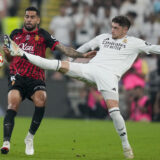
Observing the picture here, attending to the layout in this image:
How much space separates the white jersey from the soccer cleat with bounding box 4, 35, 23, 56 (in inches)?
52.6

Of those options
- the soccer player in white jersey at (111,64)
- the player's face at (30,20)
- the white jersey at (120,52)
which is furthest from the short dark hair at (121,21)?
the player's face at (30,20)

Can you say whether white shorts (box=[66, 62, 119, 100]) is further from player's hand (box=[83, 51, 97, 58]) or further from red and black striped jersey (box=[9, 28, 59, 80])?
red and black striped jersey (box=[9, 28, 59, 80])

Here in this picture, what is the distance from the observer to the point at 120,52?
9.51 meters

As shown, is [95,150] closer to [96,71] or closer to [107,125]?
[96,71]

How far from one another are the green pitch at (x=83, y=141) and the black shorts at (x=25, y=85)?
1.02 meters

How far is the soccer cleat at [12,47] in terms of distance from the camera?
8.89 meters

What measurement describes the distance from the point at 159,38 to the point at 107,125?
150 inches

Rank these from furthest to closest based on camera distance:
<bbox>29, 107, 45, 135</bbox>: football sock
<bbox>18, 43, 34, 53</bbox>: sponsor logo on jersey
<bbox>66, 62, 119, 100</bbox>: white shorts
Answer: <bbox>18, 43, 34, 53</bbox>: sponsor logo on jersey < <bbox>29, 107, 45, 135</bbox>: football sock < <bbox>66, 62, 119, 100</bbox>: white shorts

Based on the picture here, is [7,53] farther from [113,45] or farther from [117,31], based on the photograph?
[117,31]

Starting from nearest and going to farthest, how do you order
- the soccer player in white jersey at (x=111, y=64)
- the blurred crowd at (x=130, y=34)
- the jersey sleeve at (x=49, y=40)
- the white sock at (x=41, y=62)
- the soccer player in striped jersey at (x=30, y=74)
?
the white sock at (x=41, y=62)
the soccer player in white jersey at (x=111, y=64)
the soccer player in striped jersey at (x=30, y=74)
the jersey sleeve at (x=49, y=40)
the blurred crowd at (x=130, y=34)

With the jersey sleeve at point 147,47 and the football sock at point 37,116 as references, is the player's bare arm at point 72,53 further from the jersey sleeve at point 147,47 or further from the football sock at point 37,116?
the football sock at point 37,116

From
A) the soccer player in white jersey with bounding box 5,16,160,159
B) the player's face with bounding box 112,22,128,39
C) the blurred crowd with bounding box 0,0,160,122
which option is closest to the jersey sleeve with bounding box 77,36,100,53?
Result: the soccer player in white jersey with bounding box 5,16,160,159

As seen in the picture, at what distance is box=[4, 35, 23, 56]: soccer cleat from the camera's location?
29.2ft

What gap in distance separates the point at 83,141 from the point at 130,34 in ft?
24.2
